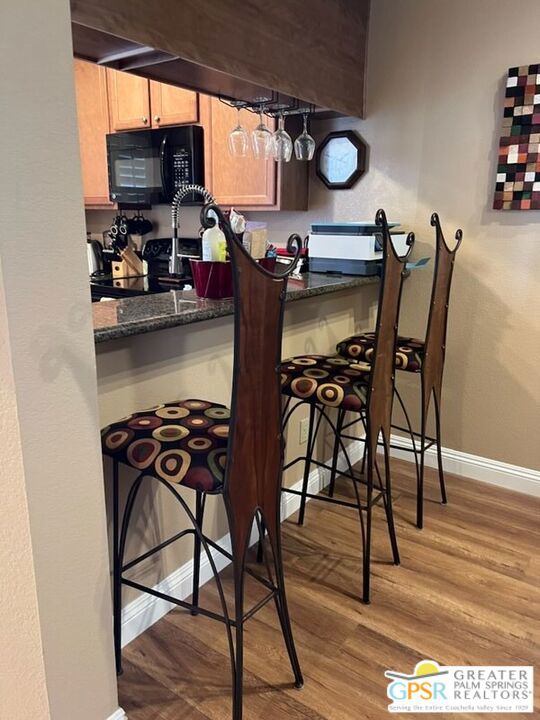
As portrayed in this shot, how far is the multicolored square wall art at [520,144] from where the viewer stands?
2.30 m

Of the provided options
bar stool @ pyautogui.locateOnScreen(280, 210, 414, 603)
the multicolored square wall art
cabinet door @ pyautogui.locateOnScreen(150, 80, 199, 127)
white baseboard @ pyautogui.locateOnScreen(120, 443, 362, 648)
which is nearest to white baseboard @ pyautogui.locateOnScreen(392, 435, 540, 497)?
bar stool @ pyautogui.locateOnScreen(280, 210, 414, 603)

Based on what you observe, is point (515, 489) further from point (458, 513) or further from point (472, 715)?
point (472, 715)

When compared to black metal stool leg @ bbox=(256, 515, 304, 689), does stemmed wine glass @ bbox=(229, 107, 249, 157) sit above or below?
above

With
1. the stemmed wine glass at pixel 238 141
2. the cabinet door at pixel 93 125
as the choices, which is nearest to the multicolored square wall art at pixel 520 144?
the stemmed wine glass at pixel 238 141

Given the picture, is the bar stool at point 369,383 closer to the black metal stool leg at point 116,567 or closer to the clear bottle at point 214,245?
the clear bottle at point 214,245

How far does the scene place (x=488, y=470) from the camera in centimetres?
277

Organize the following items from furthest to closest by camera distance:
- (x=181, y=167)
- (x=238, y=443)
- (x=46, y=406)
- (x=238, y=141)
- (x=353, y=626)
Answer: (x=181, y=167) → (x=238, y=141) → (x=353, y=626) → (x=238, y=443) → (x=46, y=406)

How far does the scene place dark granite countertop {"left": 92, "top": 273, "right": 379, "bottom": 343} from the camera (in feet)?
4.50

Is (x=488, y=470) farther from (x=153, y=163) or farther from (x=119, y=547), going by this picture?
(x=153, y=163)

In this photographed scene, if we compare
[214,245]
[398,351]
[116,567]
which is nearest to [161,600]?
[116,567]

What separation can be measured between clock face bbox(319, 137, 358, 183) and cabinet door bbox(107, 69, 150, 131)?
114cm

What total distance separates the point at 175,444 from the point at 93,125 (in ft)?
9.72

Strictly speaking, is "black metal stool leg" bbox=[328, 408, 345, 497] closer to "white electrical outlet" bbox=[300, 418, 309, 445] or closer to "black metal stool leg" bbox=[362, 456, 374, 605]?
"white electrical outlet" bbox=[300, 418, 309, 445]

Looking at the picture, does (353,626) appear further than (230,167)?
No
